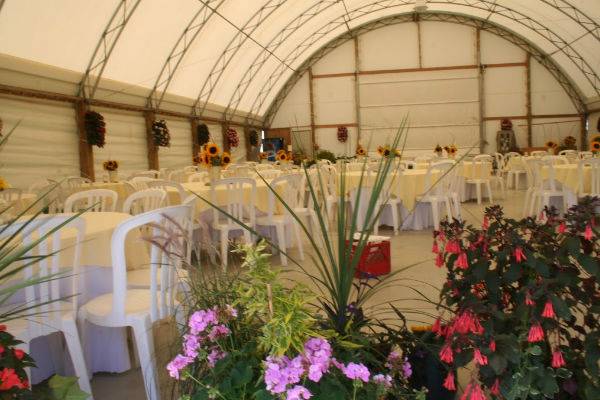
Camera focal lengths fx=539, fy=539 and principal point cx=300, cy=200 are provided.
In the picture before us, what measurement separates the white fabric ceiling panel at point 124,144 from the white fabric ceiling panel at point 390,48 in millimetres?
9299

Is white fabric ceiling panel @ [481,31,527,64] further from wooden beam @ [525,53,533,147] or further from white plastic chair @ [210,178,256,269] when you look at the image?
white plastic chair @ [210,178,256,269]

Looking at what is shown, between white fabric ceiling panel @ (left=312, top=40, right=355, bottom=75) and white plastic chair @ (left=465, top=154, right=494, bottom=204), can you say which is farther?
white fabric ceiling panel @ (left=312, top=40, right=355, bottom=75)

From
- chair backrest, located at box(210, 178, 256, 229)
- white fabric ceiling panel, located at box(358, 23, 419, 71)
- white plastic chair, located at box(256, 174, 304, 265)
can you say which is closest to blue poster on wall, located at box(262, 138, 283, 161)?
white fabric ceiling panel, located at box(358, 23, 419, 71)

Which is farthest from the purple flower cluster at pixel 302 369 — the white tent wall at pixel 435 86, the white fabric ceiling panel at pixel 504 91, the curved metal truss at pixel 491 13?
the white fabric ceiling panel at pixel 504 91

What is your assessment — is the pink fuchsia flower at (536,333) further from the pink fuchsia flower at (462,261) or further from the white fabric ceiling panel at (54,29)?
the white fabric ceiling panel at (54,29)

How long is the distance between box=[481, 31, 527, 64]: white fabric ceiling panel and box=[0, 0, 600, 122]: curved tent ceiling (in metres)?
0.51

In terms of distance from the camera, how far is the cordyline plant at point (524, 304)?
1.39 meters

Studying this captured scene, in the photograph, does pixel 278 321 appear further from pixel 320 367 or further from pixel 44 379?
pixel 44 379

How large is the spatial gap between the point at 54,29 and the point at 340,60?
1208 centimetres

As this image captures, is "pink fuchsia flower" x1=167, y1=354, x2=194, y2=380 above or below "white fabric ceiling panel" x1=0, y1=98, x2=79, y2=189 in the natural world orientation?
below

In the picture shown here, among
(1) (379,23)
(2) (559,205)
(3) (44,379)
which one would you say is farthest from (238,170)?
(1) (379,23)

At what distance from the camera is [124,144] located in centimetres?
1129

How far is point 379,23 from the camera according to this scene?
18.4 meters

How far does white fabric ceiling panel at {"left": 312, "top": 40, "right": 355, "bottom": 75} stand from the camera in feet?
61.3
